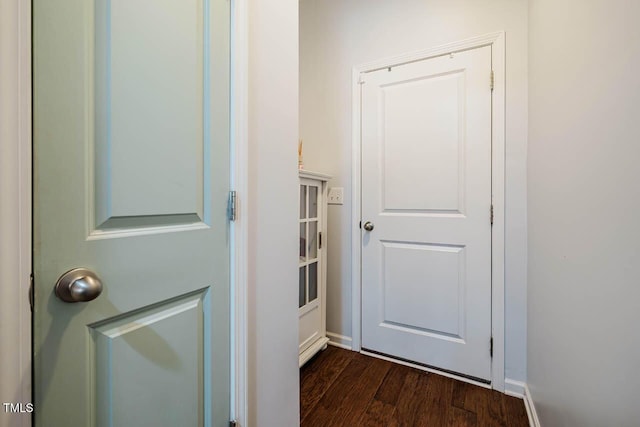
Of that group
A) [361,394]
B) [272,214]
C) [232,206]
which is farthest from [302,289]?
[232,206]

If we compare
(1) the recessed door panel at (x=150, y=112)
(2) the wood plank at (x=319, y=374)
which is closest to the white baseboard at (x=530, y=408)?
(2) the wood plank at (x=319, y=374)

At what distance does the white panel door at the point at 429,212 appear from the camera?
5.52 feet

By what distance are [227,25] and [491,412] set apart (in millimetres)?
2066

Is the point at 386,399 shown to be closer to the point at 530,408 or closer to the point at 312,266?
the point at 530,408

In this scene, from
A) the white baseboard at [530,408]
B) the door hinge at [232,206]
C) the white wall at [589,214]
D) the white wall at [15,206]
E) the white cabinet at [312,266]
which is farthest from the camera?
the white cabinet at [312,266]

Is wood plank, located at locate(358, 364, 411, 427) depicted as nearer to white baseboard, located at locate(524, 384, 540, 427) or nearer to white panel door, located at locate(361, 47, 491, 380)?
white panel door, located at locate(361, 47, 491, 380)

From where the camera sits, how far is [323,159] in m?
2.19

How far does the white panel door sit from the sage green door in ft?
4.22

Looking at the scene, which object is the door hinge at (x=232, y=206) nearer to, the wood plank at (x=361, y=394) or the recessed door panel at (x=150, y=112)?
the recessed door panel at (x=150, y=112)

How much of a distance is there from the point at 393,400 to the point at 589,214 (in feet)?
4.30

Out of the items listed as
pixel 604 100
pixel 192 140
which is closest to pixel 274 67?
pixel 192 140

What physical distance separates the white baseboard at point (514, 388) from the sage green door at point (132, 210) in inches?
61.2

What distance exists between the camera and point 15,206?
0.48m

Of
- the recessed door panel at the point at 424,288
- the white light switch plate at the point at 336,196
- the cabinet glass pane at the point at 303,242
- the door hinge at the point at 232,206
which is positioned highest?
the white light switch plate at the point at 336,196
